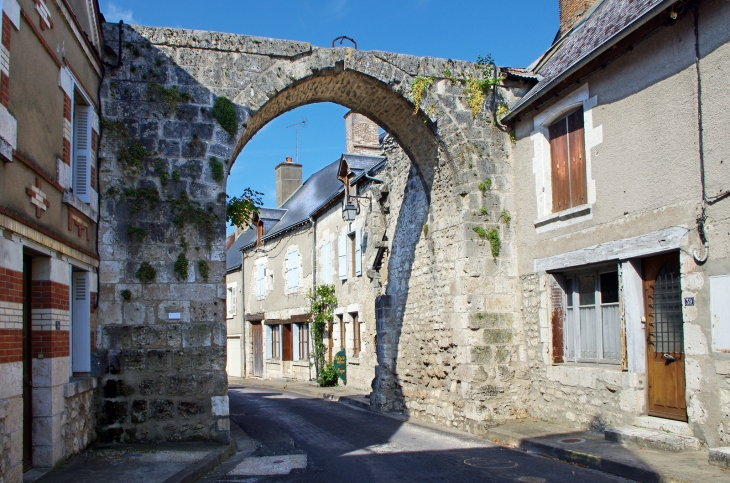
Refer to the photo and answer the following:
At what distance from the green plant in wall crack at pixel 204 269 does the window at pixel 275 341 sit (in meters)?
14.2

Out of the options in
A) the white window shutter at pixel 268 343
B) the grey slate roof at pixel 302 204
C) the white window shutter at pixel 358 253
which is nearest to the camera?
the white window shutter at pixel 358 253

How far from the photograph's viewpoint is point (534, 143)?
896cm

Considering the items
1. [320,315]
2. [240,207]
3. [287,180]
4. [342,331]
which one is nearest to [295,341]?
[320,315]

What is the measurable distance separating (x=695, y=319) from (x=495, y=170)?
3.82m

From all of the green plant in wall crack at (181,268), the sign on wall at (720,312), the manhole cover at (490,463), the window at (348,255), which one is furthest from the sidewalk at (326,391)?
the sign on wall at (720,312)

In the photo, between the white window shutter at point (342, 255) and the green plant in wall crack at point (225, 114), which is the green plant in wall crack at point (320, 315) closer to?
the white window shutter at point (342, 255)

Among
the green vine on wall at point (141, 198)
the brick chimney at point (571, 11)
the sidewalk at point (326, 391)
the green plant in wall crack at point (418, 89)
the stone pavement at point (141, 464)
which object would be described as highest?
the brick chimney at point (571, 11)

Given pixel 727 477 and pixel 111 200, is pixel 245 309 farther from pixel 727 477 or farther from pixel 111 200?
pixel 727 477

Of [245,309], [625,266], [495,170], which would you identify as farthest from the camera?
[245,309]

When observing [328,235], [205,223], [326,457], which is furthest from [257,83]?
[328,235]

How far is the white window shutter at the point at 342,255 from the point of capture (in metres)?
16.9

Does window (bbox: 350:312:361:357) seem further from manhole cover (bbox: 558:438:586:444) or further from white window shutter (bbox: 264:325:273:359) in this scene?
manhole cover (bbox: 558:438:586:444)

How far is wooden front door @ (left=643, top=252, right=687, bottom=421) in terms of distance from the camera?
21.9ft

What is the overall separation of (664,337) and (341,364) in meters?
11.4
